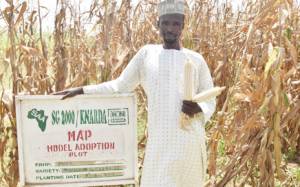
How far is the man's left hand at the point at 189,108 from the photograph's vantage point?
2.17 meters

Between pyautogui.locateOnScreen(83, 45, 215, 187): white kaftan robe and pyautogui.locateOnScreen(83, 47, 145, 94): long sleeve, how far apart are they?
0.14 feet

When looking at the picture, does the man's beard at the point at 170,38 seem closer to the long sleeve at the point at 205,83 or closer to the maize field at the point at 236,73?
the long sleeve at the point at 205,83

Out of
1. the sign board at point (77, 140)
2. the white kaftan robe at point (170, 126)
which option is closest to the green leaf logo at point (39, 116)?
the sign board at point (77, 140)

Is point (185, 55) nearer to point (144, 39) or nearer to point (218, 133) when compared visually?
point (218, 133)

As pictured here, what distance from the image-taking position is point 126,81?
7.70 ft

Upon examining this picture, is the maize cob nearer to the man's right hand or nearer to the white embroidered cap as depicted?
the white embroidered cap

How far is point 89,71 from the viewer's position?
9.17 ft

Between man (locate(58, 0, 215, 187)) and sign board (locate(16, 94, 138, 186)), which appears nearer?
man (locate(58, 0, 215, 187))

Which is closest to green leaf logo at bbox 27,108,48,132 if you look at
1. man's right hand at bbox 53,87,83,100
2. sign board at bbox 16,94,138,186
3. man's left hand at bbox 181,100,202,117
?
sign board at bbox 16,94,138,186

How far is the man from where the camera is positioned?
7.26 ft

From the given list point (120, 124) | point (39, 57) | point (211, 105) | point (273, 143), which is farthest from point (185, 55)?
point (39, 57)

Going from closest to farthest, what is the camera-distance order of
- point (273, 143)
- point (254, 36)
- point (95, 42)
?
point (273, 143) < point (254, 36) < point (95, 42)

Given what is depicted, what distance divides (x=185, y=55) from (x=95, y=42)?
102 centimetres

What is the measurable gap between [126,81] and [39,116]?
420 millimetres
